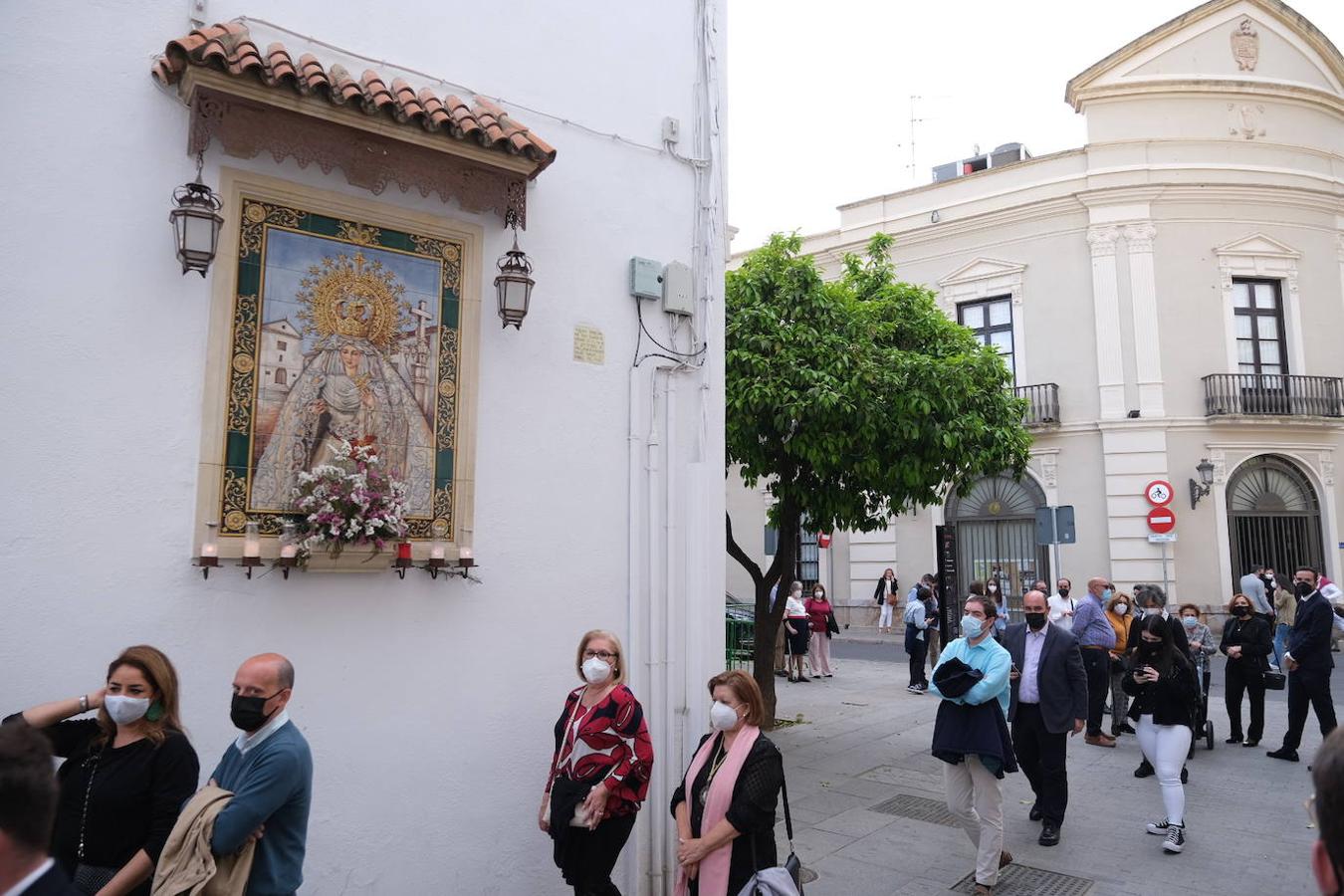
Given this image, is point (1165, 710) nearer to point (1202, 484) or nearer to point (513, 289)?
point (513, 289)

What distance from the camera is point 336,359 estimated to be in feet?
16.1

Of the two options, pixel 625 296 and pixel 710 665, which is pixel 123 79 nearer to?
pixel 625 296

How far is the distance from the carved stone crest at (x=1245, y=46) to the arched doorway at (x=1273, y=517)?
911cm

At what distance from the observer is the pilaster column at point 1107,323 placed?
67.9ft

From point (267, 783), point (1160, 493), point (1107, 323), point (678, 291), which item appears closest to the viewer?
point (267, 783)

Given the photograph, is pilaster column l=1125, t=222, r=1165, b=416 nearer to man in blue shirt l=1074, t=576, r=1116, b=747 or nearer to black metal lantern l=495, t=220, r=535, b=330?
man in blue shirt l=1074, t=576, r=1116, b=747

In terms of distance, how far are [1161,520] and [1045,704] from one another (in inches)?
567

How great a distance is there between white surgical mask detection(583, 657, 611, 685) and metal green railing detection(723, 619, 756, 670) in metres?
7.55

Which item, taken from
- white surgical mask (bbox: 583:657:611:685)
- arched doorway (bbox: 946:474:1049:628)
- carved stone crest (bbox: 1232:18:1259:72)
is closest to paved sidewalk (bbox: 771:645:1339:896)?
white surgical mask (bbox: 583:657:611:685)

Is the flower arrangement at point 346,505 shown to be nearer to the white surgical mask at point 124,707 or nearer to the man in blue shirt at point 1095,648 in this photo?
the white surgical mask at point 124,707

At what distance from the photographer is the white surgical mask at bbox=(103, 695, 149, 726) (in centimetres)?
327

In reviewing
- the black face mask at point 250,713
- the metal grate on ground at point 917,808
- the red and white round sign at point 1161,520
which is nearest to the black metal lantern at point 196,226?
the black face mask at point 250,713

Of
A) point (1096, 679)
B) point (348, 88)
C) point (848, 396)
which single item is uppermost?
point (348, 88)

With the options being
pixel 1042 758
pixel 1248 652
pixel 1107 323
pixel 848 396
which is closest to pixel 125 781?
pixel 1042 758
